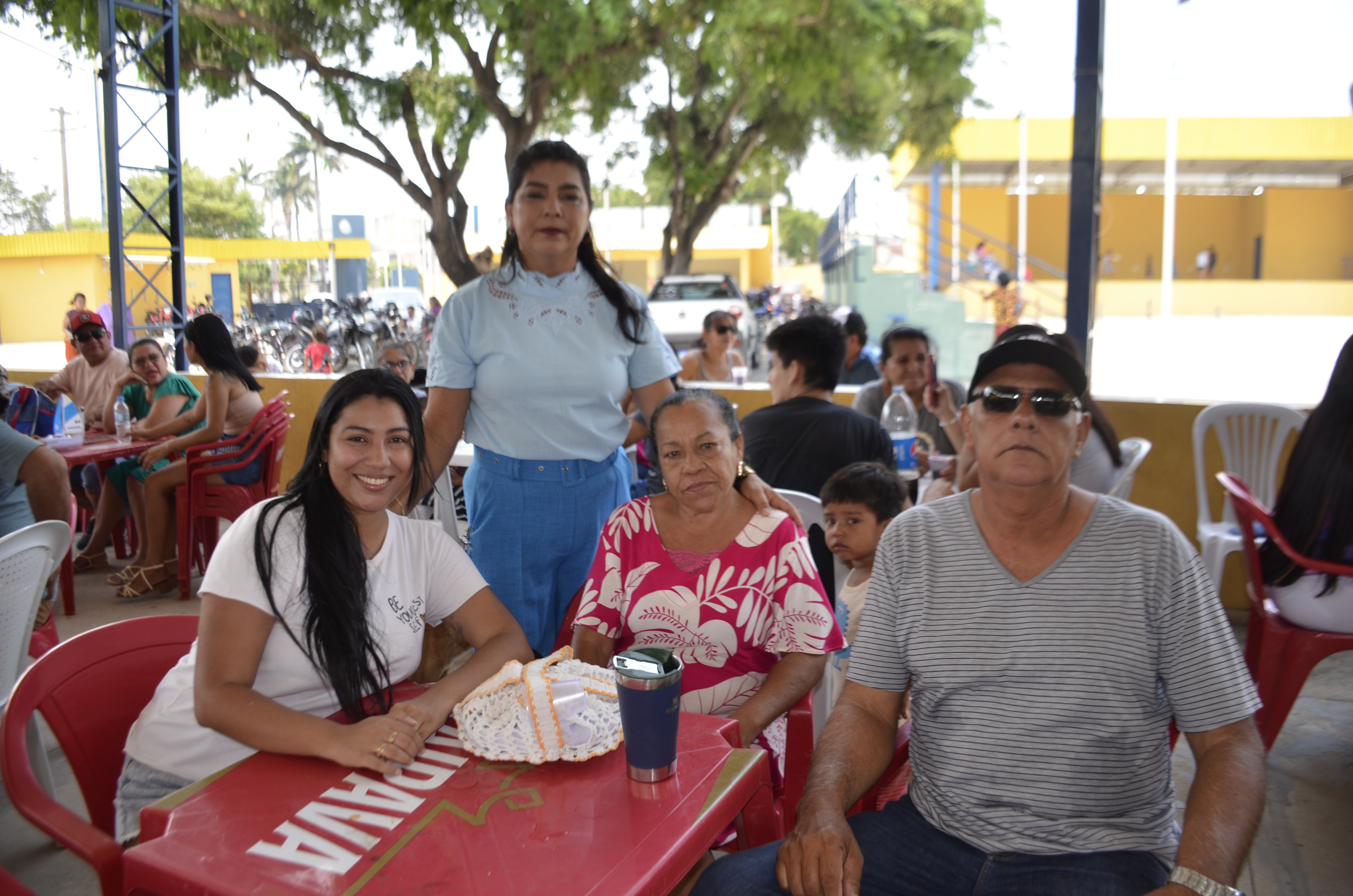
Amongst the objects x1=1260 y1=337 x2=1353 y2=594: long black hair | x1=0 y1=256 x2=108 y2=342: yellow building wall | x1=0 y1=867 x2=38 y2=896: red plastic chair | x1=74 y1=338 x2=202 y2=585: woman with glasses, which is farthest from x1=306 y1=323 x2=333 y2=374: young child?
x1=0 y1=256 x2=108 y2=342: yellow building wall

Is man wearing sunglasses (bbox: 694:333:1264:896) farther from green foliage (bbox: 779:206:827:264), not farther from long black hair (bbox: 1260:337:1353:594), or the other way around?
green foliage (bbox: 779:206:827:264)

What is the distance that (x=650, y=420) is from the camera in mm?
2625

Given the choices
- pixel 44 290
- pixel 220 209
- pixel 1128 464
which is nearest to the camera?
pixel 1128 464

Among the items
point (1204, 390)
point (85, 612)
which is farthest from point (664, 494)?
point (1204, 390)

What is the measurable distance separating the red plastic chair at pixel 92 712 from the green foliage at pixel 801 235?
187 ft

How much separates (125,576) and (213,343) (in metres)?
1.45

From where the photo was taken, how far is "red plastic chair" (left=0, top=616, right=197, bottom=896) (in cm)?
157

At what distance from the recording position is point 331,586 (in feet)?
5.82

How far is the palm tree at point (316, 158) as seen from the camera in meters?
13.3

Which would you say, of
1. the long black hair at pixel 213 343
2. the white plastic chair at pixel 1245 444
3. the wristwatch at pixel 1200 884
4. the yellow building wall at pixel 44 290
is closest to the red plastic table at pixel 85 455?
the long black hair at pixel 213 343

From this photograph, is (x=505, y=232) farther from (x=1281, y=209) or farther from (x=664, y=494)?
(x=1281, y=209)

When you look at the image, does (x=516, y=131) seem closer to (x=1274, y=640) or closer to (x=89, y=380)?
(x=89, y=380)

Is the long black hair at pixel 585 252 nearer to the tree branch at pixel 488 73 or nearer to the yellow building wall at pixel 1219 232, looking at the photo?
the tree branch at pixel 488 73

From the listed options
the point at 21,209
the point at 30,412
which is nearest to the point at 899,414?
the point at 30,412
